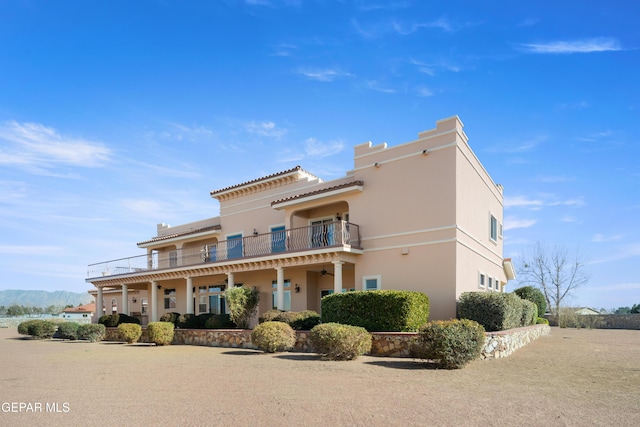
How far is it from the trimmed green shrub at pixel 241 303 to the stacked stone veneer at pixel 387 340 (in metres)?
1.38

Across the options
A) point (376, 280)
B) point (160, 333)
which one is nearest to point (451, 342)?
point (376, 280)

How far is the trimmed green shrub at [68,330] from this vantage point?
2609 centimetres

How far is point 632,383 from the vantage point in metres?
9.66

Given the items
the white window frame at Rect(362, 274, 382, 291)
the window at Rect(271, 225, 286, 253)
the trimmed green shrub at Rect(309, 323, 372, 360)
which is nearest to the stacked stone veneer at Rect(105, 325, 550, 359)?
the trimmed green shrub at Rect(309, 323, 372, 360)

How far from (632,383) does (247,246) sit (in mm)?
19413

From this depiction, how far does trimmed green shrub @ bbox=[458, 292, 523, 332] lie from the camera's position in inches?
643

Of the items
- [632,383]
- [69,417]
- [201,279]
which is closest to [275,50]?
[69,417]

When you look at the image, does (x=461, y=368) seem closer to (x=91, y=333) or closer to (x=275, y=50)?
(x=275, y=50)

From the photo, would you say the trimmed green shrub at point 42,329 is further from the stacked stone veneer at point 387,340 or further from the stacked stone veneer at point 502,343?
the stacked stone veneer at point 502,343

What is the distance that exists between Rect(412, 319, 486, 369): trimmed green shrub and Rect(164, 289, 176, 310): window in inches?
905

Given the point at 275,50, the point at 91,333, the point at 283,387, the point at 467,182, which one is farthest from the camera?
the point at 91,333

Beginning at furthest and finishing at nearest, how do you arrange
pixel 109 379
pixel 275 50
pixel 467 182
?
pixel 467 182
pixel 275 50
pixel 109 379

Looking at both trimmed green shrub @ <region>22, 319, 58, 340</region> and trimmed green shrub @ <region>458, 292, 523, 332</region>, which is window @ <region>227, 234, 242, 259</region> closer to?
trimmed green shrub @ <region>22, 319, 58, 340</region>

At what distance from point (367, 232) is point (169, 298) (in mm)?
17619
